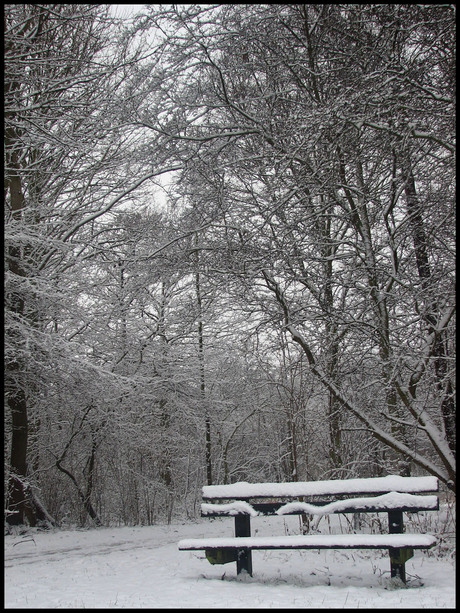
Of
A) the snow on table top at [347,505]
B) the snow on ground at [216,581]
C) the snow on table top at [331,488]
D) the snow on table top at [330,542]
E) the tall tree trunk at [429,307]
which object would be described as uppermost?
the tall tree trunk at [429,307]

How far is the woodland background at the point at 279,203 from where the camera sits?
588 cm

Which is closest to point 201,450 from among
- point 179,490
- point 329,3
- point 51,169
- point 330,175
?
point 179,490

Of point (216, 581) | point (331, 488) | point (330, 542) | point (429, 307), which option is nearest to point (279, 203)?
point (429, 307)

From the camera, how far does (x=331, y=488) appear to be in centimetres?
568

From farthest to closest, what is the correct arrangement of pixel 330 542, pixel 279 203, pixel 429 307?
pixel 279 203 → pixel 429 307 → pixel 330 542

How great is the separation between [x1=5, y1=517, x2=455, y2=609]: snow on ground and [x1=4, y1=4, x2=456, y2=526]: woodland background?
55.6 inches

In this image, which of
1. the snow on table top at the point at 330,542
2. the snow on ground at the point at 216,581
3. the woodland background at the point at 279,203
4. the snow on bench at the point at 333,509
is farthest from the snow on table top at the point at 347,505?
the woodland background at the point at 279,203

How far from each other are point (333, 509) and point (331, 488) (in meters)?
0.20

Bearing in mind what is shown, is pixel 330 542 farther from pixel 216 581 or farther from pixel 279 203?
pixel 279 203

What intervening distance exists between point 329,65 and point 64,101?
4.16 meters

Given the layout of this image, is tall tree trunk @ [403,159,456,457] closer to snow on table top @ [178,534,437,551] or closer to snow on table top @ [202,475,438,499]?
snow on table top @ [202,475,438,499]

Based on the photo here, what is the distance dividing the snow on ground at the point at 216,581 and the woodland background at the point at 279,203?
1411 millimetres

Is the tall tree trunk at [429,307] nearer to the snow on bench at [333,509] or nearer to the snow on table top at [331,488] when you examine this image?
the snow on table top at [331,488]

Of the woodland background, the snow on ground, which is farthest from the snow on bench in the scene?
the woodland background
